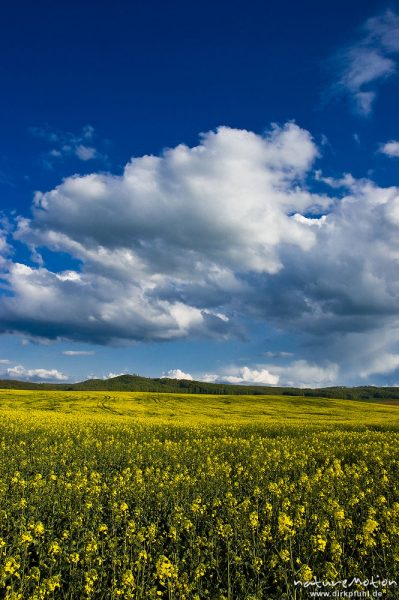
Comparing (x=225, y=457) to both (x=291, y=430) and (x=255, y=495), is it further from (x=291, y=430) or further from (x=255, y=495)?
(x=291, y=430)

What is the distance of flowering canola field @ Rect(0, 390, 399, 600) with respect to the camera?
6539 millimetres

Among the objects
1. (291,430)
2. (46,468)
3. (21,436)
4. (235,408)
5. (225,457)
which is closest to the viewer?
(46,468)

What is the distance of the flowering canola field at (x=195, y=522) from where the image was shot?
21.5ft

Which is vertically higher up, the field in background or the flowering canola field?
the flowering canola field

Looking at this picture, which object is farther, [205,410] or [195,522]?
[205,410]

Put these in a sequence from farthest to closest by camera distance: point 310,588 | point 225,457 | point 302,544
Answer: point 225,457, point 302,544, point 310,588

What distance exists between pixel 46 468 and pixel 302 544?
1101cm

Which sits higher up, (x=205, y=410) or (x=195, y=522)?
(x=195, y=522)

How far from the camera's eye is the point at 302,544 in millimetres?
8039

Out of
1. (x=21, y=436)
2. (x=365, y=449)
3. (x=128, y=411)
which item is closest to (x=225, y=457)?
(x=365, y=449)

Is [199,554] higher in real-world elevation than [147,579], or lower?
higher

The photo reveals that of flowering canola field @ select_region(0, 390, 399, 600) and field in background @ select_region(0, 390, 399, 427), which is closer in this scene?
flowering canola field @ select_region(0, 390, 399, 600)

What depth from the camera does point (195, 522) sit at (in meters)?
9.34

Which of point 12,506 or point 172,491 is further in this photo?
point 172,491
